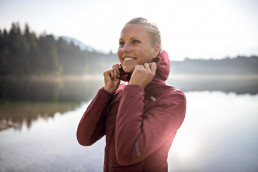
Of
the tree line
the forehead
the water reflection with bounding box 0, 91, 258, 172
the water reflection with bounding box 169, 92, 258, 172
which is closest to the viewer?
the forehead

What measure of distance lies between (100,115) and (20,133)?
11.7 meters

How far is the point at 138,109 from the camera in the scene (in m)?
1.68

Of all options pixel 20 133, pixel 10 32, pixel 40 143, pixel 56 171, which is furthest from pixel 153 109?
pixel 10 32

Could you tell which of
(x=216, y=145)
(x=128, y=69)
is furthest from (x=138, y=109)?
(x=216, y=145)

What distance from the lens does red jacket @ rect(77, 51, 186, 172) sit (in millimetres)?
1628

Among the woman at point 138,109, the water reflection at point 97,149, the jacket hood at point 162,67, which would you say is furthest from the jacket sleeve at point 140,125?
the water reflection at point 97,149

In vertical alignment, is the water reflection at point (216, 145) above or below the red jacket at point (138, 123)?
below

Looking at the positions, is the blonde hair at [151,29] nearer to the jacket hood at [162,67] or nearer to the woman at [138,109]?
the woman at [138,109]

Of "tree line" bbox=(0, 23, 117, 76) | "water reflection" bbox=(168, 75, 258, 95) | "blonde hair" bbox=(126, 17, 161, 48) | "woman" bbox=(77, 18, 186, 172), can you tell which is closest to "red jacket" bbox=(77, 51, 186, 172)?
"woman" bbox=(77, 18, 186, 172)

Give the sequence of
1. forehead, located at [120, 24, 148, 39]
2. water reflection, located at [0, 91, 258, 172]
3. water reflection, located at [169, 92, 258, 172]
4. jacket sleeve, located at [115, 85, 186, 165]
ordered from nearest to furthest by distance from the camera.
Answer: jacket sleeve, located at [115, 85, 186, 165] < forehead, located at [120, 24, 148, 39] < water reflection, located at [0, 91, 258, 172] < water reflection, located at [169, 92, 258, 172]

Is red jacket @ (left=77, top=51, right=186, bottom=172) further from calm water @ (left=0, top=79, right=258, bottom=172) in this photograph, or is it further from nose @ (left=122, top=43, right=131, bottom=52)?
calm water @ (left=0, top=79, right=258, bottom=172)

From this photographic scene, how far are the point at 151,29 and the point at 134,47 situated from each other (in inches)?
9.7

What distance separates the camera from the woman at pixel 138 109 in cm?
164

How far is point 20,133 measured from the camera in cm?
1200
